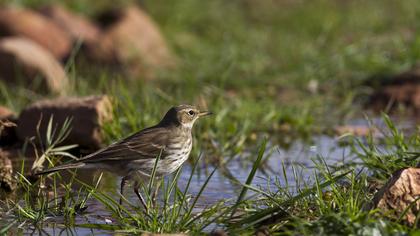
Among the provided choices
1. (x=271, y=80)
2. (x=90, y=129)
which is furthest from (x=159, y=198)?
(x=271, y=80)

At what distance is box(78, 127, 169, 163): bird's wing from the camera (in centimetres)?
690

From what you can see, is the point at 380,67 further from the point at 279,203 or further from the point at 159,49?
the point at 279,203

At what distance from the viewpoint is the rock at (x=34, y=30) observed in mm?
13875

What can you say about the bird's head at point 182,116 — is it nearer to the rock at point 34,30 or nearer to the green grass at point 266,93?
the green grass at point 266,93

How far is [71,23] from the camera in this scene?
14766 mm

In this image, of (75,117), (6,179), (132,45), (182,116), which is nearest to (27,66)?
(132,45)

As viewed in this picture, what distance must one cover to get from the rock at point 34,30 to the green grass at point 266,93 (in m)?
0.73

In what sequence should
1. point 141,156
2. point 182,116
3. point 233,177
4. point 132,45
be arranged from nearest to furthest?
point 141,156 < point 182,116 < point 233,177 < point 132,45

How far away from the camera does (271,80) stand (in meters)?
12.5

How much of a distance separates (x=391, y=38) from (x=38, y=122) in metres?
7.00

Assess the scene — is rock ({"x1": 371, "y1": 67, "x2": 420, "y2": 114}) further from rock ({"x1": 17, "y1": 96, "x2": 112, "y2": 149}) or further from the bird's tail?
the bird's tail

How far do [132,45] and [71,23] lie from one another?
4.76 feet

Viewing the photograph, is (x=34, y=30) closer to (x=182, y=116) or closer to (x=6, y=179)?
(x=182, y=116)

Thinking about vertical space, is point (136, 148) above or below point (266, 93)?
above
